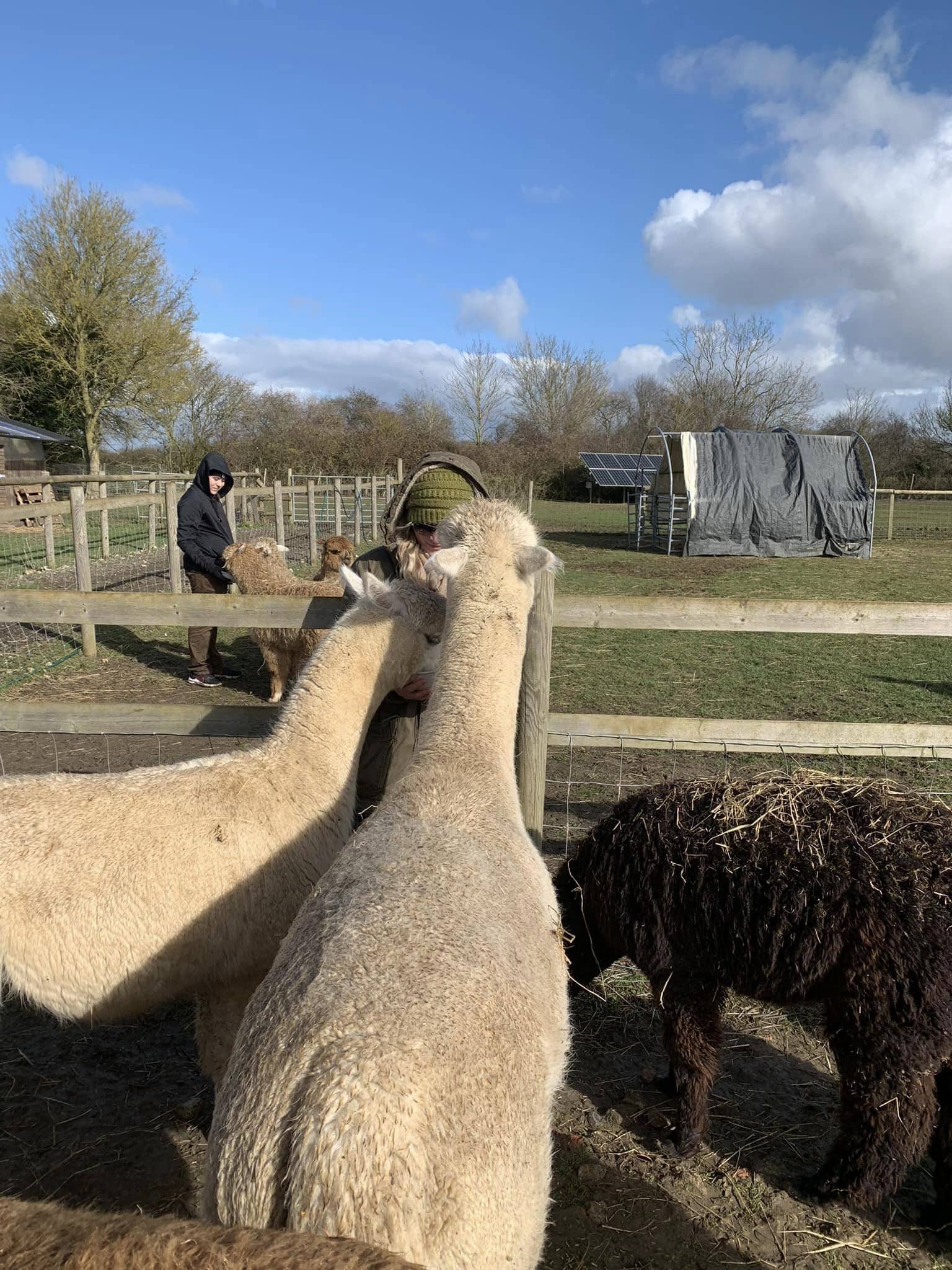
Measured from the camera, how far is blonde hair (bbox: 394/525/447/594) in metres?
3.44

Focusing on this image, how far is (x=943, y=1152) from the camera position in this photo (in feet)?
7.68

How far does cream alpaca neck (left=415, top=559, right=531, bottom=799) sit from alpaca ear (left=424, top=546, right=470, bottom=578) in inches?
1.9

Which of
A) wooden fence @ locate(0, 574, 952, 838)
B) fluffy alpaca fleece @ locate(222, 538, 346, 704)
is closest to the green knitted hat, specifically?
wooden fence @ locate(0, 574, 952, 838)

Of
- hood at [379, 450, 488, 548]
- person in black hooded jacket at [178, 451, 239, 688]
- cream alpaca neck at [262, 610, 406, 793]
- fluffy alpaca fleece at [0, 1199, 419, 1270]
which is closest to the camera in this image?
fluffy alpaca fleece at [0, 1199, 419, 1270]

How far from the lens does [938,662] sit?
9453mm

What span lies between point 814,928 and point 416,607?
1.69 meters

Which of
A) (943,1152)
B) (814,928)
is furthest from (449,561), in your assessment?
(943,1152)

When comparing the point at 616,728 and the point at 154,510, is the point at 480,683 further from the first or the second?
the point at 154,510

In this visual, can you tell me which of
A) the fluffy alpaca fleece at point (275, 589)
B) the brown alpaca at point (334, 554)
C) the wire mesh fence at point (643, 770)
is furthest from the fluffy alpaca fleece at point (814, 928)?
the brown alpaca at point (334, 554)

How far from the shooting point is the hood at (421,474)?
3588 mm

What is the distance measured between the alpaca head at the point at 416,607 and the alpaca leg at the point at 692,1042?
4.59 ft

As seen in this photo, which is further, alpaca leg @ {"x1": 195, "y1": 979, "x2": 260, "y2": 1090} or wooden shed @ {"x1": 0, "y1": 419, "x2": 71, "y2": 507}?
wooden shed @ {"x1": 0, "y1": 419, "x2": 71, "y2": 507}

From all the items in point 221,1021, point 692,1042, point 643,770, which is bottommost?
point 643,770

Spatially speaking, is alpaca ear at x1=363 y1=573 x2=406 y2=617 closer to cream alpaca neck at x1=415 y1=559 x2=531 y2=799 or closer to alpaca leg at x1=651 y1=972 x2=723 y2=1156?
cream alpaca neck at x1=415 y1=559 x2=531 y2=799
